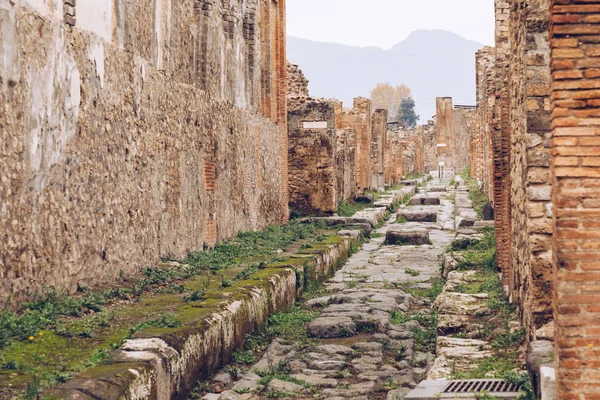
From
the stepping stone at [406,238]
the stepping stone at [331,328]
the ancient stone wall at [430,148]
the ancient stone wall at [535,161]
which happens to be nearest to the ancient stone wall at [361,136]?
A: the stepping stone at [406,238]

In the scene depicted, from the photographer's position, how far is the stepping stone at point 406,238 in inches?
598

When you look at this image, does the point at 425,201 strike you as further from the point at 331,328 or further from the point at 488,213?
the point at 331,328

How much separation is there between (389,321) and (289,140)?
10097 mm

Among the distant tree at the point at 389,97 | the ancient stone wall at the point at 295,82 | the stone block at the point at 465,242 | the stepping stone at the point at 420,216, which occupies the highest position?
the distant tree at the point at 389,97

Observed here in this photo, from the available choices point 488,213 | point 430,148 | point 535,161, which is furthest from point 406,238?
point 430,148

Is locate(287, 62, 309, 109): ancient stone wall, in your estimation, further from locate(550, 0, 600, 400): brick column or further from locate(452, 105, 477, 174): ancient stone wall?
locate(452, 105, 477, 174): ancient stone wall

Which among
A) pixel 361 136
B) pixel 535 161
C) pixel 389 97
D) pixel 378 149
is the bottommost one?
pixel 535 161

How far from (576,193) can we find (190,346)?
290 cm

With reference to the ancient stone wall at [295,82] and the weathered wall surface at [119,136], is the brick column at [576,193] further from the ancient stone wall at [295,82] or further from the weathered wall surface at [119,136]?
the ancient stone wall at [295,82]

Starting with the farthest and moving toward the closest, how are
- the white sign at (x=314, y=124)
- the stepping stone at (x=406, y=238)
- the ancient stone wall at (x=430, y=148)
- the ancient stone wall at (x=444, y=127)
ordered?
the ancient stone wall at (x=430, y=148)
the ancient stone wall at (x=444, y=127)
the white sign at (x=314, y=124)
the stepping stone at (x=406, y=238)

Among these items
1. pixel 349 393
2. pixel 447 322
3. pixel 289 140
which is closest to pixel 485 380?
pixel 349 393

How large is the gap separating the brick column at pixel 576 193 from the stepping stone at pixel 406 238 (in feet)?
37.0

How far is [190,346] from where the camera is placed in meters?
5.84

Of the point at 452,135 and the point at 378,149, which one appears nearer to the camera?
the point at 378,149
